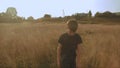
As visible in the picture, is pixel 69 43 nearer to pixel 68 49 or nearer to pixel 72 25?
pixel 68 49

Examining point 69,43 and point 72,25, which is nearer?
point 72,25

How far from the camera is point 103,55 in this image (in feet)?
36.5

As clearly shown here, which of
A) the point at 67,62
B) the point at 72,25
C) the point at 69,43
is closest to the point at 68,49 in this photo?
the point at 69,43

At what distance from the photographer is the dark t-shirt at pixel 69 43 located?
7.41m

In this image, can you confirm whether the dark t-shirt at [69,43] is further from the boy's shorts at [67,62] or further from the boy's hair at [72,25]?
the boy's hair at [72,25]

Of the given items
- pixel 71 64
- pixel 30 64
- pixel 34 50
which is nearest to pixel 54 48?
pixel 34 50

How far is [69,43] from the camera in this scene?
745 cm

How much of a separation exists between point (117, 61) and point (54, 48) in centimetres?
234

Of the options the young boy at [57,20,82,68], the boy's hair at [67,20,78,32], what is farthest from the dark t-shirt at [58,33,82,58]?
the boy's hair at [67,20,78,32]

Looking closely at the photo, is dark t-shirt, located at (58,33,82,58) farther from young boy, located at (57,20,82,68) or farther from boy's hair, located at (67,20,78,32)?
boy's hair, located at (67,20,78,32)

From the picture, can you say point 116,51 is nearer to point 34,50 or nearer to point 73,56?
point 34,50

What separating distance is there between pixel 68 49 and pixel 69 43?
117mm

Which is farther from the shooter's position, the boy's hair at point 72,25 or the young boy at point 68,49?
the young boy at point 68,49

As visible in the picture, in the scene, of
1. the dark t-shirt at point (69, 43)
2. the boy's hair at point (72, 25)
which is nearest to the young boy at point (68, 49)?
the dark t-shirt at point (69, 43)
